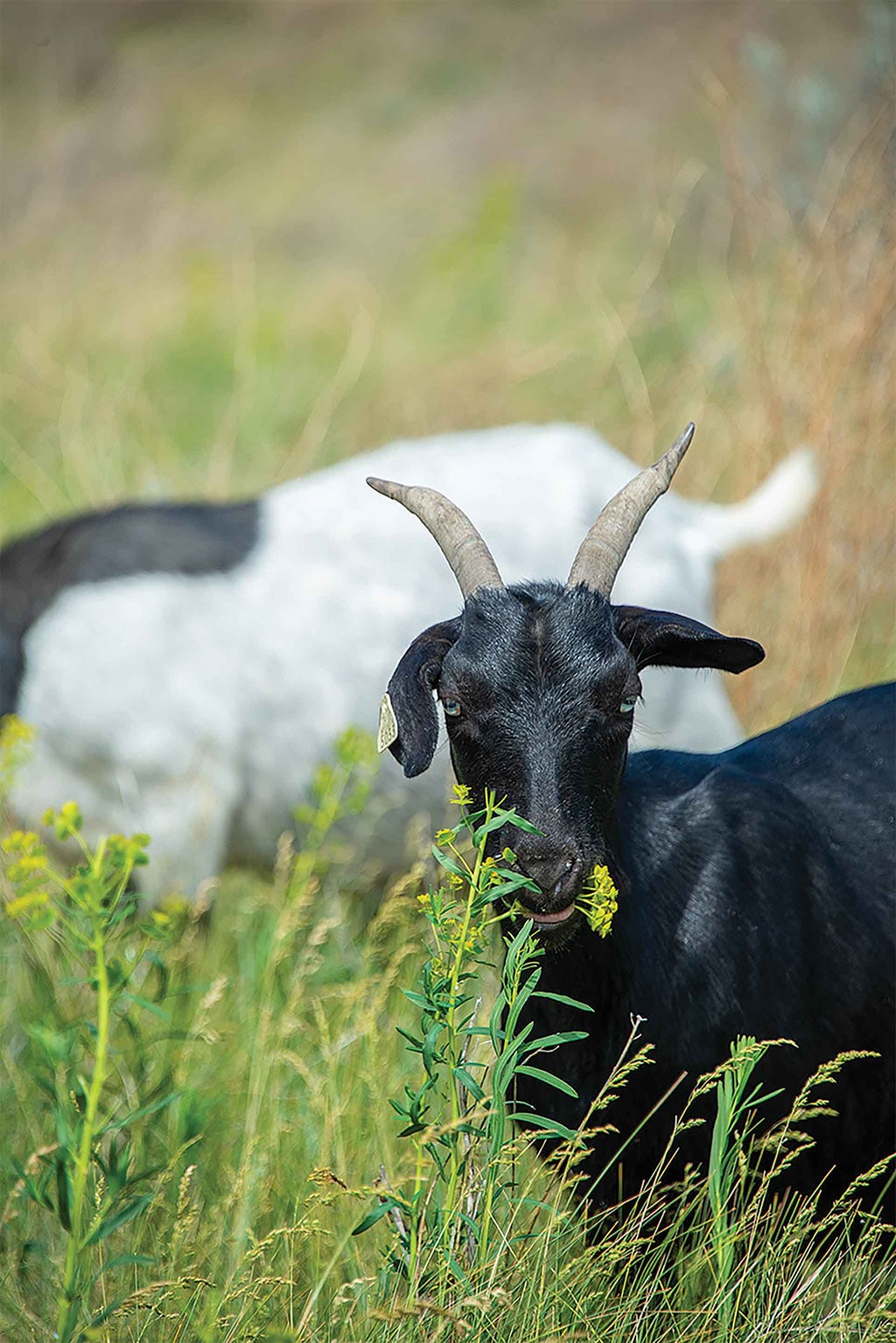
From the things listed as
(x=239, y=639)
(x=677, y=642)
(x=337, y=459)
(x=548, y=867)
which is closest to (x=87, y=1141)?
(x=548, y=867)

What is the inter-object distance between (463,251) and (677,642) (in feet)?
30.1

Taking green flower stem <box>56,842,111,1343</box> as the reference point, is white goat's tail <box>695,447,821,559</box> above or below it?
above

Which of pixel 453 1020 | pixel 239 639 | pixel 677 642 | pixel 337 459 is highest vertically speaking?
pixel 337 459

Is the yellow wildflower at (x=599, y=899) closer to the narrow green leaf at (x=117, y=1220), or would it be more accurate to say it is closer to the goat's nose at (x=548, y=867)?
the goat's nose at (x=548, y=867)

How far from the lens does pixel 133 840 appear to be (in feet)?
7.39

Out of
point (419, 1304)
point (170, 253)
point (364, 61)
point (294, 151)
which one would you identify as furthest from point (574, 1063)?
point (364, 61)

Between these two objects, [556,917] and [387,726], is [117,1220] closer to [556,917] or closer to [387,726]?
[556,917]

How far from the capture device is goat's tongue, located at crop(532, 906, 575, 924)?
2338 mm

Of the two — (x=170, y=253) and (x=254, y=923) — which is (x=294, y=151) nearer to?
(x=170, y=253)

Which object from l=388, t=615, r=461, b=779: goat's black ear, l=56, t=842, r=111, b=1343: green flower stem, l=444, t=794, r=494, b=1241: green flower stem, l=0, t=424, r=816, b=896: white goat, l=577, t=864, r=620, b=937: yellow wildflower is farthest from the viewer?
l=0, t=424, r=816, b=896: white goat

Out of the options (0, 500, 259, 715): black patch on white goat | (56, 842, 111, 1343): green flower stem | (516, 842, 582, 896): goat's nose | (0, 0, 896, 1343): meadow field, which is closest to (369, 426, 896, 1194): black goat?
(516, 842, 582, 896): goat's nose

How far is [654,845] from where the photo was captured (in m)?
2.78

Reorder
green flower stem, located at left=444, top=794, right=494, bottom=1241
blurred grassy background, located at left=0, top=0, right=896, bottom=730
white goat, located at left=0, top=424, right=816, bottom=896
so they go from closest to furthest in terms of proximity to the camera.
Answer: green flower stem, located at left=444, top=794, right=494, bottom=1241, white goat, located at left=0, top=424, right=816, bottom=896, blurred grassy background, located at left=0, top=0, right=896, bottom=730

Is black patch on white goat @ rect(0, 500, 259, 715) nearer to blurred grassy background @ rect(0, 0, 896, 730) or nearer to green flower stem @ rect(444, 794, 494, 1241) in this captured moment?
blurred grassy background @ rect(0, 0, 896, 730)
